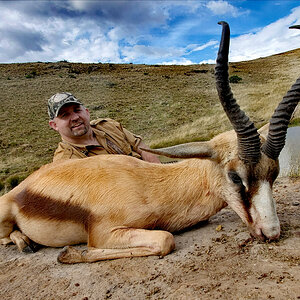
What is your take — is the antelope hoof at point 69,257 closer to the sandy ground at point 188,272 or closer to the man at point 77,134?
the sandy ground at point 188,272

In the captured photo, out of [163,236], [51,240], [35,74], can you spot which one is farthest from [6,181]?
[35,74]

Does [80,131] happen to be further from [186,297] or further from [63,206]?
[186,297]

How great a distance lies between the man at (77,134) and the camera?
6901mm

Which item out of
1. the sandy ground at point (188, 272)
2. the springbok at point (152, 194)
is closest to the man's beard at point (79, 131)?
the springbok at point (152, 194)

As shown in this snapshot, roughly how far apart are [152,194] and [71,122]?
10.2 ft

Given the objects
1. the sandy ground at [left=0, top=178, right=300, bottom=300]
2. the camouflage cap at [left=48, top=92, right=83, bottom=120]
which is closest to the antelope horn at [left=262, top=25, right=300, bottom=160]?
the sandy ground at [left=0, top=178, right=300, bottom=300]

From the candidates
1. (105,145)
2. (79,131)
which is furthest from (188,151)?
(105,145)

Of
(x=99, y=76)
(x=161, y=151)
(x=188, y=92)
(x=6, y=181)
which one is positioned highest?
(x=99, y=76)

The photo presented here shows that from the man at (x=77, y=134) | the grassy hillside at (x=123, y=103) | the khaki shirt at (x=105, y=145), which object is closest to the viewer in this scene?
the khaki shirt at (x=105, y=145)

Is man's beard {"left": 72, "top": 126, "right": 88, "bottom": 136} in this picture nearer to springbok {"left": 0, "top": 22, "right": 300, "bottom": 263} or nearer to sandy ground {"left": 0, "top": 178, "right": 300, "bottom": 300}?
springbok {"left": 0, "top": 22, "right": 300, "bottom": 263}

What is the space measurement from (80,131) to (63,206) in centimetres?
235

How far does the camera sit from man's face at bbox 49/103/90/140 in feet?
22.9

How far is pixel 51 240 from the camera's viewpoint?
5164 mm

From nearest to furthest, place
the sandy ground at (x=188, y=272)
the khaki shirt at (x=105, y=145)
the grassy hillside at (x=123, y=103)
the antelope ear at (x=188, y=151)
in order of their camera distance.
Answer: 1. the sandy ground at (x=188, y=272)
2. the antelope ear at (x=188, y=151)
3. the khaki shirt at (x=105, y=145)
4. the grassy hillside at (x=123, y=103)
